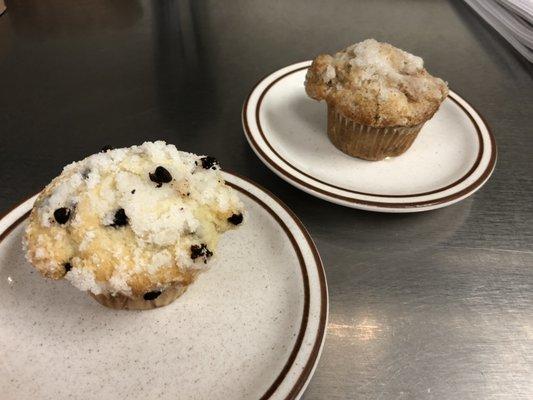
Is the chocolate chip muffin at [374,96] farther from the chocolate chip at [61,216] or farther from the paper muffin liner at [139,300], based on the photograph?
the chocolate chip at [61,216]

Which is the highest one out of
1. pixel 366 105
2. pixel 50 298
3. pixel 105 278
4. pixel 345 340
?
pixel 366 105

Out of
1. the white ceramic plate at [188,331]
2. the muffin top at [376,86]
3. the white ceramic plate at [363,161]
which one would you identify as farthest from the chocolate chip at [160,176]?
the muffin top at [376,86]

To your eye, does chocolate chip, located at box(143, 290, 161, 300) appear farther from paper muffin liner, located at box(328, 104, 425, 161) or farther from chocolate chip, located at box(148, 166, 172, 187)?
paper muffin liner, located at box(328, 104, 425, 161)

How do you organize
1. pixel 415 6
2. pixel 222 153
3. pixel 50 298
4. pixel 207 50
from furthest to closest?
pixel 415 6 → pixel 207 50 → pixel 222 153 → pixel 50 298

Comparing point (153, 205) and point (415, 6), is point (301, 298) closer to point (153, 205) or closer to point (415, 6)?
point (153, 205)

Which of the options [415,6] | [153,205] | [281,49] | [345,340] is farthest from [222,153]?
[415,6]

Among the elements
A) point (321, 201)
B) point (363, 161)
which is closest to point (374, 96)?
point (363, 161)
